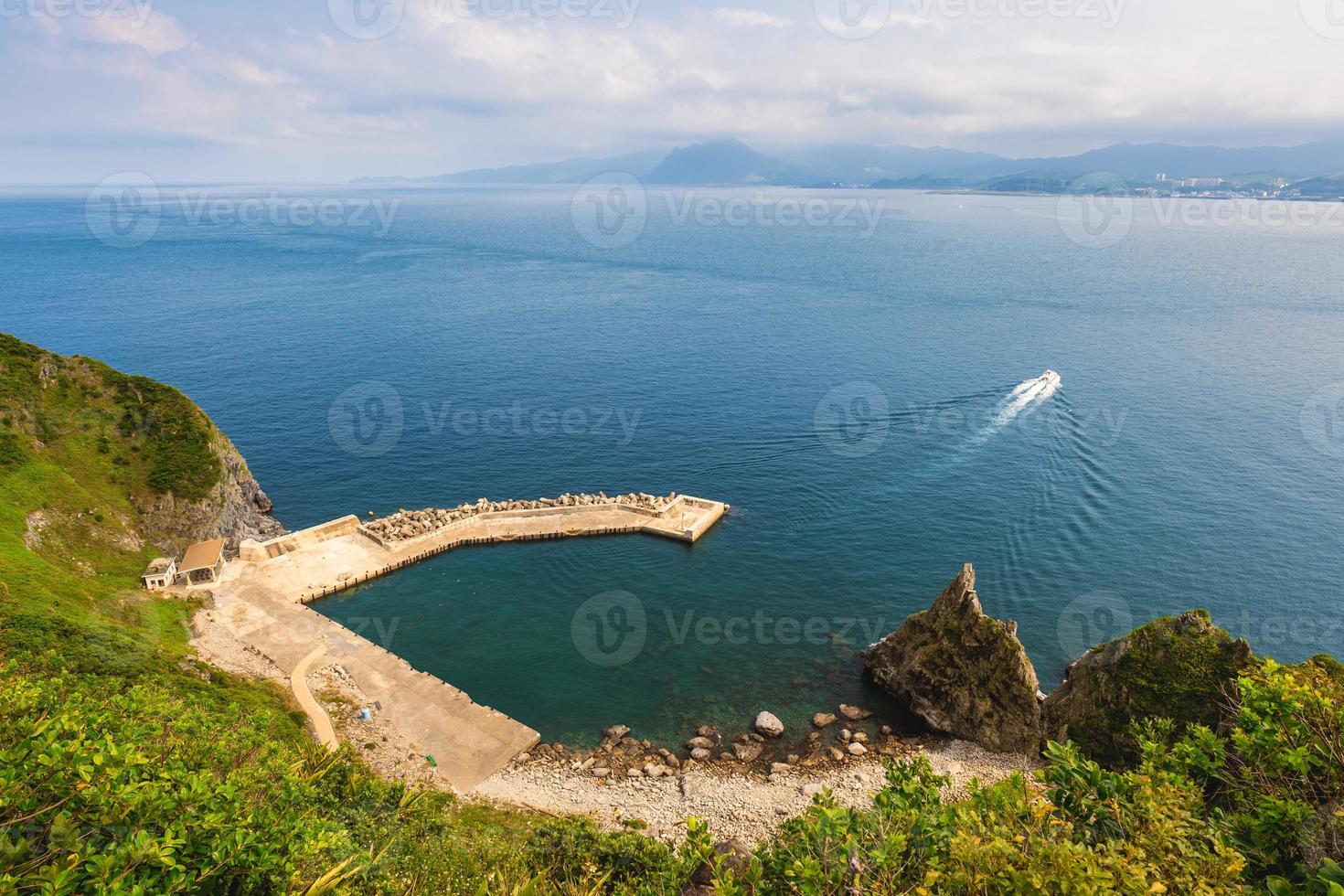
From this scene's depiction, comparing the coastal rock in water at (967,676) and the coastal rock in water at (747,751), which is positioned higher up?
the coastal rock in water at (967,676)

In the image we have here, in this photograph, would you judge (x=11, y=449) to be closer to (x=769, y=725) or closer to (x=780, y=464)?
(x=769, y=725)

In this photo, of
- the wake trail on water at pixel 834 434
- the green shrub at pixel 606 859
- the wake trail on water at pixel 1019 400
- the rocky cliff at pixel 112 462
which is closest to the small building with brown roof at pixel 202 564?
the rocky cliff at pixel 112 462

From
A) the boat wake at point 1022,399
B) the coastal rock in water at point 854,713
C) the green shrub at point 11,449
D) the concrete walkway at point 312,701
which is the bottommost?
the coastal rock in water at point 854,713

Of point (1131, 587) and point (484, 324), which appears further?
point (484, 324)

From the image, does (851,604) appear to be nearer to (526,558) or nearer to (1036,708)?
(1036,708)

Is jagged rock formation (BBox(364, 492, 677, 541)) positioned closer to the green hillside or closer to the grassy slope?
the grassy slope

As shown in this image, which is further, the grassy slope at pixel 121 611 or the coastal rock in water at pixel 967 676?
the coastal rock in water at pixel 967 676

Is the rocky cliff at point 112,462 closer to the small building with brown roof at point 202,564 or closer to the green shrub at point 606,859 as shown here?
the small building with brown roof at point 202,564

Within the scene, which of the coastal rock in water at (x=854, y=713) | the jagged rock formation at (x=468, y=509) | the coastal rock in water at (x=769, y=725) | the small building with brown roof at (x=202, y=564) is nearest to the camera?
the coastal rock in water at (x=769, y=725)

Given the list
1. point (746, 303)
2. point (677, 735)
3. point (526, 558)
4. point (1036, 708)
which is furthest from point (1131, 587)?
point (746, 303)
